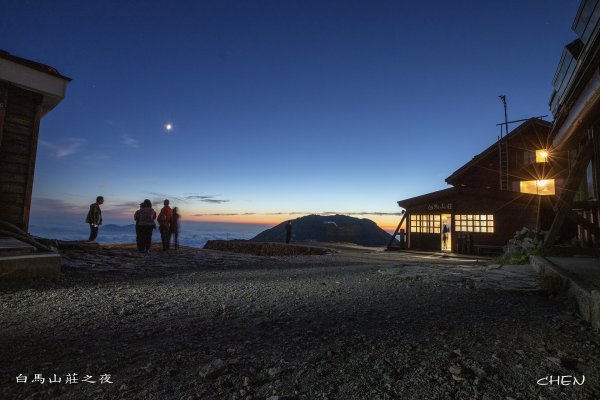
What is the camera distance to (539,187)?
19.3 meters

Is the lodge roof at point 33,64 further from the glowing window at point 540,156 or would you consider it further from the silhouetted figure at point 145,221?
the glowing window at point 540,156

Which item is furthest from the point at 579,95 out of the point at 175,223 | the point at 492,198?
the point at 492,198

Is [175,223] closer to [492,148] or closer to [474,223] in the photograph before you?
[474,223]

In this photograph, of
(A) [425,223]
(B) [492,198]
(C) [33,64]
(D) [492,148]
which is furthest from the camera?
(D) [492,148]

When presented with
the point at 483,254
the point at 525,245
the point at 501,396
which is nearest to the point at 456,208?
the point at 483,254

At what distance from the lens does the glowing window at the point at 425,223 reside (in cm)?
1909

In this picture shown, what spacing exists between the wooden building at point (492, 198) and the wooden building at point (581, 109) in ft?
33.7

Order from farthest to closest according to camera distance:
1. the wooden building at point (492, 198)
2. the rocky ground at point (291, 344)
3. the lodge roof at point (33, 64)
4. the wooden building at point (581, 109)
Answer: the wooden building at point (492, 198)
the lodge roof at point (33, 64)
the wooden building at point (581, 109)
the rocky ground at point (291, 344)

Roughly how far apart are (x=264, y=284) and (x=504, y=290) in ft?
12.7

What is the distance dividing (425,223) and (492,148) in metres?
7.51

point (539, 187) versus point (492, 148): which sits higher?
point (492, 148)

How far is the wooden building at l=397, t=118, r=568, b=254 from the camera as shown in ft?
55.1

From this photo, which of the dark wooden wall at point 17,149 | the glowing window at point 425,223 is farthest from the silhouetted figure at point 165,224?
the glowing window at point 425,223

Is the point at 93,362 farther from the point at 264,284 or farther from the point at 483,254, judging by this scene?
the point at 483,254
